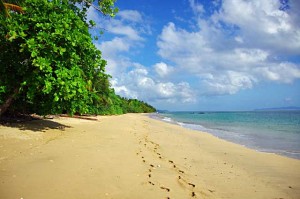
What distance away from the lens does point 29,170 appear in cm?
605

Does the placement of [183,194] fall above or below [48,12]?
below

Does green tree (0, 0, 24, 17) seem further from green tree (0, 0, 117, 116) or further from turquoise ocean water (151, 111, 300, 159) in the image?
turquoise ocean water (151, 111, 300, 159)

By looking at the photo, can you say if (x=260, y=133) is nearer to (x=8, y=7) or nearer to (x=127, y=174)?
(x=127, y=174)

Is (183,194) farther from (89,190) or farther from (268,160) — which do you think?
(268,160)

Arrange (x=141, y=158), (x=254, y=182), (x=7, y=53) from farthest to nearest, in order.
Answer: (x=7, y=53), (x=141, y=158), (x=254, y=182)

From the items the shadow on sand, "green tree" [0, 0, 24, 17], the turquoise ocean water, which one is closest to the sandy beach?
the shadow on sand

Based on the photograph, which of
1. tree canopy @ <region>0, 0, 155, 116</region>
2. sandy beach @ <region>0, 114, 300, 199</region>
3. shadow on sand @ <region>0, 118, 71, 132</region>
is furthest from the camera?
shadow on sand @ <region>0, 118, 71, 132</region>

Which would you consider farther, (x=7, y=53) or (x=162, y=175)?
(x=7, y=53)

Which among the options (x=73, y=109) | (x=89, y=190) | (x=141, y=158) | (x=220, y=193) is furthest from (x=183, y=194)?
(x=73, y=109)

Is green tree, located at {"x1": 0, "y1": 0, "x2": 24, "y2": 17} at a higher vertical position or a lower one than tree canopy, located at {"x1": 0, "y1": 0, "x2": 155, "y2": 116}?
higher

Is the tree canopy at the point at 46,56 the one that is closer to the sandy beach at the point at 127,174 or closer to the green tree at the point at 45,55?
the green tree at the point at 45,55

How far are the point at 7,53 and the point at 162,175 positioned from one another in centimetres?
1039

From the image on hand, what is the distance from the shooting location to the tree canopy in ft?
37.3

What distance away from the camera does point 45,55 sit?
11484mm
